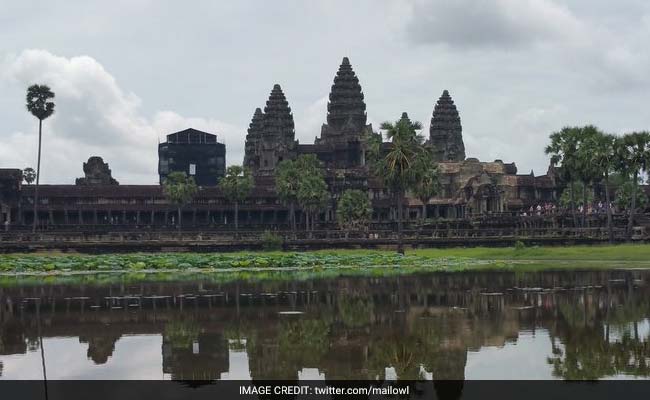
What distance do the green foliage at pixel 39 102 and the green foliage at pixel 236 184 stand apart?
2295 cm

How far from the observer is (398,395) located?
22469 millimetres

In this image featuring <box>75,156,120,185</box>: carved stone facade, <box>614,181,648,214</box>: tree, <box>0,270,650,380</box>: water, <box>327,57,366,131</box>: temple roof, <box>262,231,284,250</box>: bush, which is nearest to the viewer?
<box>0,270,650,380</box>: water

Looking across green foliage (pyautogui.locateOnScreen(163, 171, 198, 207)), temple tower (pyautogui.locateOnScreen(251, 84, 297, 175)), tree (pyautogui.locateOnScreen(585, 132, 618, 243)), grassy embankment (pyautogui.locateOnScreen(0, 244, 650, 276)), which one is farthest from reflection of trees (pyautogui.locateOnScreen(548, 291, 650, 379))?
temple tower (pyautogui.locateOnScreen(251, 84, 297, 175))

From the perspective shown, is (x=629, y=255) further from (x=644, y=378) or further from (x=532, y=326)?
(x=644, y=378)

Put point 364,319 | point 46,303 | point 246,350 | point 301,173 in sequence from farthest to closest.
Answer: point 301,173 < point 46,303 < point 364,319 < point 246,350

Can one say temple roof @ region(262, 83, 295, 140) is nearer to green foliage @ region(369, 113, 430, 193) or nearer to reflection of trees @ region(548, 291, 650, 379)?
green foliage @ region(369, 113, 430, 193)

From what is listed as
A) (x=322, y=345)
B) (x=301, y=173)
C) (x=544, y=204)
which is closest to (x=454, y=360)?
(x=322, y=345)

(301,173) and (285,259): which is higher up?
(301,173)

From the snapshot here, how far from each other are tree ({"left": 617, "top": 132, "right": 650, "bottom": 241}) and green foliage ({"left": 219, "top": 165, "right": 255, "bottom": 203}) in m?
49.7

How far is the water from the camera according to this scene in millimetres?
25984

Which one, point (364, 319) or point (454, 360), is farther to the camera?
point (364, 319)

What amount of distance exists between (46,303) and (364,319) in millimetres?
17233

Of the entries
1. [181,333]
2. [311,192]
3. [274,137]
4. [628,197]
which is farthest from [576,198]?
[181,333]

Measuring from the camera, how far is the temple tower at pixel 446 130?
191 metres
